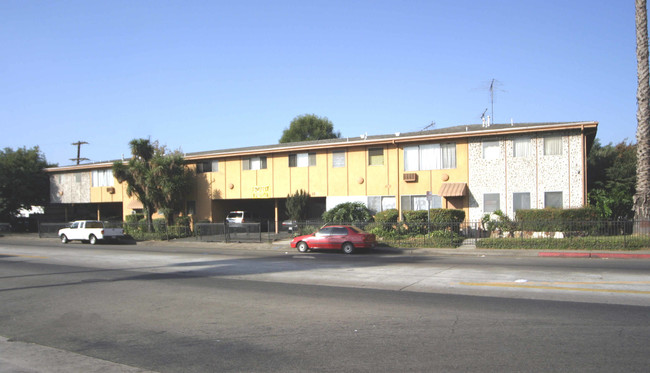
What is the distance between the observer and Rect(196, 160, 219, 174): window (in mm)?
37312

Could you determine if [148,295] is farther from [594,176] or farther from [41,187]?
[41,187]

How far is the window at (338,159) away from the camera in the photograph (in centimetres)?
3192

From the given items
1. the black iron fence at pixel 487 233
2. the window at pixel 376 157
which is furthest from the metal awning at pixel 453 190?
the window at pixel 376 157

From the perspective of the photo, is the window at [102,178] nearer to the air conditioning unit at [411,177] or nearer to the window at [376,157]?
the window at [376,157]

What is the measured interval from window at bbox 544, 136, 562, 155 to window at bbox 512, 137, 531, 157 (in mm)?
896

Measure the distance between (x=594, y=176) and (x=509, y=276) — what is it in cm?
2520

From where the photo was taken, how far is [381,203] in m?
30.5

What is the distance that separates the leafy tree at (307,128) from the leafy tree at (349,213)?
43377mm

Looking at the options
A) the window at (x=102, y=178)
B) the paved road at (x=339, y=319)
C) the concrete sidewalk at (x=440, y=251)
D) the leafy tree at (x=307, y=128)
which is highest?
the leafy tree at (x=307, y=128)

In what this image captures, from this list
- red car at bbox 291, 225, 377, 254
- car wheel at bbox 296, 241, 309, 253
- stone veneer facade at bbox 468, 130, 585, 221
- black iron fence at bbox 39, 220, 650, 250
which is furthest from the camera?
stone veneer facade at bbox 468, 130, 585, 221

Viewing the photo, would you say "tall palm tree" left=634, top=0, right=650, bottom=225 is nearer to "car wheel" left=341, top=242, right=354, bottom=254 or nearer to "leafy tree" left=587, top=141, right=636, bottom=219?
"leafy tree" left=587, top=141, right=636, bottom=219

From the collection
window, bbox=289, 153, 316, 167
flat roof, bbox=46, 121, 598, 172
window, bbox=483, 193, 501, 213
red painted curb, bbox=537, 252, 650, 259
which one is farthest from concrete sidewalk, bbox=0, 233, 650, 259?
flat roof, bbox=46, 121, 598, 172

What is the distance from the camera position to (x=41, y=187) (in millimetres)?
46938

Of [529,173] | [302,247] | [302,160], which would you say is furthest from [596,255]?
[302,160]
